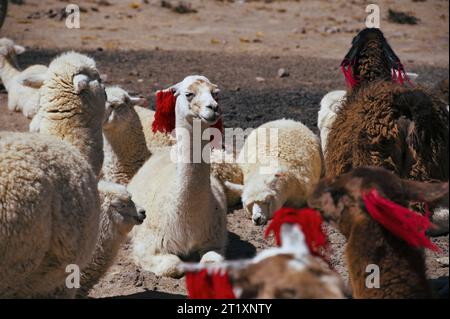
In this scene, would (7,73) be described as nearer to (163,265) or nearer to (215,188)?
(215,188)

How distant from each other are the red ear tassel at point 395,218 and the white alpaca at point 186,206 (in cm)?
265

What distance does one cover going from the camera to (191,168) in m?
6.36

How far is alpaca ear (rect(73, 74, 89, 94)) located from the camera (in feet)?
19.2

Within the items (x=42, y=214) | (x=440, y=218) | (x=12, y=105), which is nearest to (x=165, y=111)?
(x=42, y=214)

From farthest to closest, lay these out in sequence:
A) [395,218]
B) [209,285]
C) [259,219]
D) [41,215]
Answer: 1. [259,219]
2. [41,215]
3. [395,218]
4. [209,285]

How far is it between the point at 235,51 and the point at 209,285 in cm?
1434

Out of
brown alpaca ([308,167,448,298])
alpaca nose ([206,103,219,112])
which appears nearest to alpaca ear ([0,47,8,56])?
alpaca nose ([206,103,219,112])

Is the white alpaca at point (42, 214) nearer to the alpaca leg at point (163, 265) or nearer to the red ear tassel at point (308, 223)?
the alpaca leg at point (163, 265)

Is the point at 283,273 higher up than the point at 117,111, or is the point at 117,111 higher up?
the point at 117,111

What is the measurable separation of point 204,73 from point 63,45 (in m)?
4.62

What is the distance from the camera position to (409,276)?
345 cm

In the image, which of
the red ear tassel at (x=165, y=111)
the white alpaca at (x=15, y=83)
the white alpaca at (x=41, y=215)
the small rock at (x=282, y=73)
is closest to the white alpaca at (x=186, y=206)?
the red ear tassel at (x=165, y=111)

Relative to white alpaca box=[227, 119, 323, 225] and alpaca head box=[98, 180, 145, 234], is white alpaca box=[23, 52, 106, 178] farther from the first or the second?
white alpaca box=[227, 119, 323, 225]

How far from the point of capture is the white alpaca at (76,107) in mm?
5949
